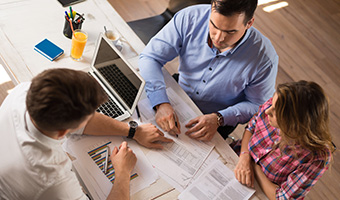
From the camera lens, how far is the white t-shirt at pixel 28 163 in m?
1.06

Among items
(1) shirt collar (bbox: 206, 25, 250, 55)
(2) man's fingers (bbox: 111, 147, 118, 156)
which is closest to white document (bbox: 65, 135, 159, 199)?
(2) man's fingers (bbox: 111, 147, 118, 156)

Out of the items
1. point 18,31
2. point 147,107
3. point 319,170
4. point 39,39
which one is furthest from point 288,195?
point 18,31

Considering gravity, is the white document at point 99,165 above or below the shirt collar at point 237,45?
below

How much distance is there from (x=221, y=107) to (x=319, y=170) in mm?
714

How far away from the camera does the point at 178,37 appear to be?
1.77 meters

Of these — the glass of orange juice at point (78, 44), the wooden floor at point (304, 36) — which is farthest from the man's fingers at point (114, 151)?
the wooden floor at point (304, 36)

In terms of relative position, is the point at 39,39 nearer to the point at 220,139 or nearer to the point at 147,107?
the point at 147,107

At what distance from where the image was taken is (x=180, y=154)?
1527mm

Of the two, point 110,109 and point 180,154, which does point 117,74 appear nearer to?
point 110,109

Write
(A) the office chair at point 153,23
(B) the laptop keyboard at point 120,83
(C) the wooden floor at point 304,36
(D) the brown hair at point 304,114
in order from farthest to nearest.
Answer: (C) the wooden floor at point 304,36 → (A) the office chair at point 153,23 → (B) the laptop keyboard at point 120,83 → (D) the brown hair at point 304,114

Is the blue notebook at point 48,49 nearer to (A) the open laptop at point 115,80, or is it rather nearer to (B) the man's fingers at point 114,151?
(A) the open laptop at point 115,80

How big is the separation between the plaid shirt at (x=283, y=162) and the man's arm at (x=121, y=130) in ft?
1.49

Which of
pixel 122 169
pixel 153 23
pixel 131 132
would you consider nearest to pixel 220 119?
pixel 131 132

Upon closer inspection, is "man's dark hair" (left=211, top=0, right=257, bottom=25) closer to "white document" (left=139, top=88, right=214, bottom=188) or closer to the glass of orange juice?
"white document" (left=139, top=88, right=214, bottom=188)
